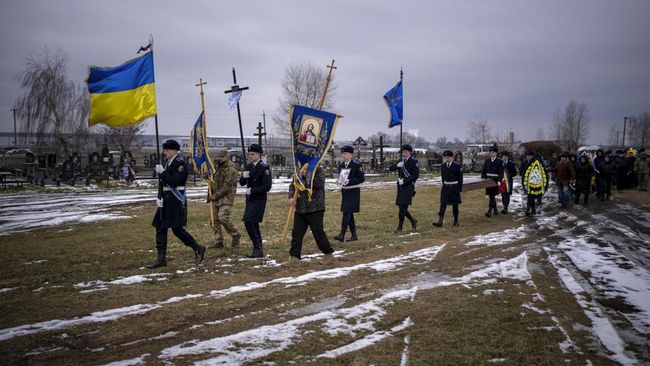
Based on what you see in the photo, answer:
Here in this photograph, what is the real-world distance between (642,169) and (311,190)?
2110 centimetres

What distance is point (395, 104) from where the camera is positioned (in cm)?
1316

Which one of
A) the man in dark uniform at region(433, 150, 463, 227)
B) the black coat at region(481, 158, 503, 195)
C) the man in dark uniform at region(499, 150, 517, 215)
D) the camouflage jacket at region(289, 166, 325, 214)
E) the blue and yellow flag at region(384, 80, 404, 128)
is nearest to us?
the camouflage jacket at region(289, 166, 325, 214)

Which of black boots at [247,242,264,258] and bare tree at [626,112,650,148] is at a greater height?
bare tree at [626,112,650,148]

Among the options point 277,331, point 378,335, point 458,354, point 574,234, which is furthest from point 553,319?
point 574,234

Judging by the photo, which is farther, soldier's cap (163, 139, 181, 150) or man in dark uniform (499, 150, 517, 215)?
man in dark uniform (499, 150, 517, 215)

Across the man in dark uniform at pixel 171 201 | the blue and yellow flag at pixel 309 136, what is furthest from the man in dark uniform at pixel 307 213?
the man in dark uniform at pixel 171 201

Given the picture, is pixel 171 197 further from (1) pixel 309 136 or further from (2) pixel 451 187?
(2) pixel 451 187

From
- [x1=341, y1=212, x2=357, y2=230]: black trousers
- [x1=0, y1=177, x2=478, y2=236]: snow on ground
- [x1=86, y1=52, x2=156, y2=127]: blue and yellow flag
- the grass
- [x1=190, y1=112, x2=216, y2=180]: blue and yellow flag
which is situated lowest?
[x1=0, y1=177, x2=478, y2=236]: snow on ground

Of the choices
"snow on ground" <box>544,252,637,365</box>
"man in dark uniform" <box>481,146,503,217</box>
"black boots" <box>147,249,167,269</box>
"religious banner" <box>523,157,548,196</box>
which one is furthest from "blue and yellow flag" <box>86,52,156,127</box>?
"religious banner" <box>523,157,548,196</box>

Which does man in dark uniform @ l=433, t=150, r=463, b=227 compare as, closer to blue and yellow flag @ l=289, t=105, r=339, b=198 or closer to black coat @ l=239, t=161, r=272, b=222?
blue and yellow flag @ l=289, t=105, r=339, b=198

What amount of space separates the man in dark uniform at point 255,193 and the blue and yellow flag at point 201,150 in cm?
200

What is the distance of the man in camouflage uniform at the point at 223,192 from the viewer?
30.1ft

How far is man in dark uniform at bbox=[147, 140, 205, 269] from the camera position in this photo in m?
7.55

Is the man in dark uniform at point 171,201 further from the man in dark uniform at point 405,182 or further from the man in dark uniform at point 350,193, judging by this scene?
the man in dark uniform at point 405,182
